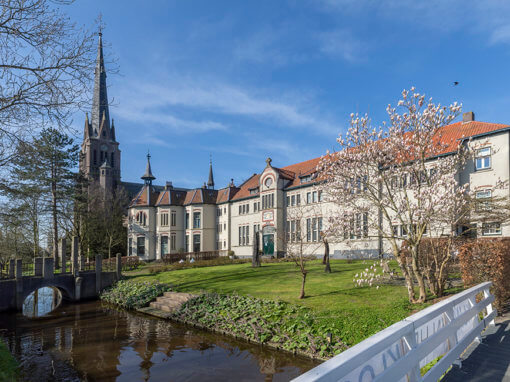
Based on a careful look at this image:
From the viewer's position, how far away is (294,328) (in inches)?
551

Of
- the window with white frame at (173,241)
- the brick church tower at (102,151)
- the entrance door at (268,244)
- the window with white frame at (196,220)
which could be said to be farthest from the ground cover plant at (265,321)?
the brick church tower at (102,151)

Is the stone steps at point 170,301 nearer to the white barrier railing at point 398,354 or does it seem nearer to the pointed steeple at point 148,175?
the white barrier railing at point 398,354

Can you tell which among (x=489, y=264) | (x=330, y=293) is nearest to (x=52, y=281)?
(x=330, y=293)

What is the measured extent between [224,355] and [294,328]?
2.93 meters

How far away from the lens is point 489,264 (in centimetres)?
1064

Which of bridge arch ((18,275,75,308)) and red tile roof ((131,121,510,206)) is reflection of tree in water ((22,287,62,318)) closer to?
bridge arch ((18,275,75,308))

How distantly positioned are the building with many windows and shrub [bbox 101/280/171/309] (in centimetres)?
1197

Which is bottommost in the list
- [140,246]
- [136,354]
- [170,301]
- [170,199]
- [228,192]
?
[136,354]

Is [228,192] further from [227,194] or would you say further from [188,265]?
[188,265]

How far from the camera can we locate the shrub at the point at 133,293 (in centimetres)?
2422

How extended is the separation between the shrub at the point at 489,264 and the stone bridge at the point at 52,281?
26.6 m

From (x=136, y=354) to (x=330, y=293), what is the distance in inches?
357

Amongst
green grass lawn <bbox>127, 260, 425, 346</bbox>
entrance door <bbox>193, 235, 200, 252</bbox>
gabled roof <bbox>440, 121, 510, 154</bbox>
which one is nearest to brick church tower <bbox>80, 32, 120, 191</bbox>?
entrance door <bbox>193, 235, 200, 252</bbox>

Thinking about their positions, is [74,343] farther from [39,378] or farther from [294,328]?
[294,328]
